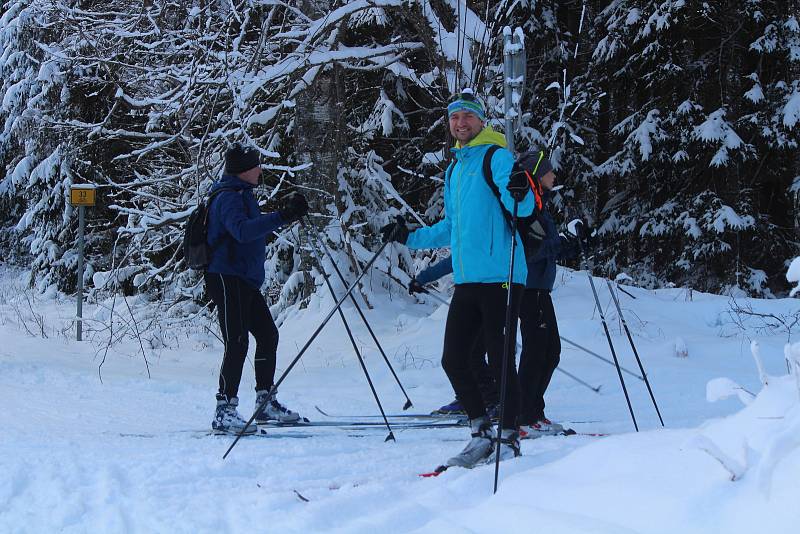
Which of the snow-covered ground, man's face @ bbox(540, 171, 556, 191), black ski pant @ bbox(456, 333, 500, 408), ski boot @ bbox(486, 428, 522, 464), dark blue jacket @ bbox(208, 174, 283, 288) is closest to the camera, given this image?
the snow-covered ground

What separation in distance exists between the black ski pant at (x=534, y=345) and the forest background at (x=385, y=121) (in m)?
2.82

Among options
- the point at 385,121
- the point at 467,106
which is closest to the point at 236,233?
the point at 467,106

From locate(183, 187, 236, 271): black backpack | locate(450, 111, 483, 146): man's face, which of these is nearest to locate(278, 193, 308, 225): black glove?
locate(183, 187, 236, 271): black backpack

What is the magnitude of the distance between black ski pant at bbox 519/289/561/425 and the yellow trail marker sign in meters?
6.89

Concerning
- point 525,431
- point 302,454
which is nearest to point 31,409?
point 302,454

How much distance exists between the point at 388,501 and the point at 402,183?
1057 centimetres

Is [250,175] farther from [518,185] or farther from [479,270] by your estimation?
[518,185]

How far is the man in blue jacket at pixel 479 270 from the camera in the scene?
3.90 meters

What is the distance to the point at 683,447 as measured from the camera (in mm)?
2715

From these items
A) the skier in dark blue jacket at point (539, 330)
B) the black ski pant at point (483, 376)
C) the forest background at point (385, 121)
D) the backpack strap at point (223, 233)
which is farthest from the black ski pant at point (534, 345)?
the forest background at point (385, 121)

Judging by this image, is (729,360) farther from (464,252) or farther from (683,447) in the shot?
(683,447)

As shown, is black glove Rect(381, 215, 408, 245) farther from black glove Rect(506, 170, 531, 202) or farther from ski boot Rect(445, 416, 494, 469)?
ski boot Rect(445, 416, 494, 469)

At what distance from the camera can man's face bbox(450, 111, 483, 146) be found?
4.10 m

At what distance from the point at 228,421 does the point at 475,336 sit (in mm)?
1912
